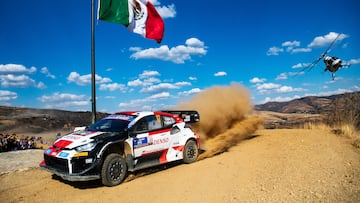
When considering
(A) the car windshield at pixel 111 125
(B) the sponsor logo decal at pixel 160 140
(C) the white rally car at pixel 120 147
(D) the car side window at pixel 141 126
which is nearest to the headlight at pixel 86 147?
(C) the white rally car at pixel 120 147

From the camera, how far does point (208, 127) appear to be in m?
12.5

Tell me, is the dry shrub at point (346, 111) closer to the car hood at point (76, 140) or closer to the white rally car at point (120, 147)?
the white rally car at point (120, 147)

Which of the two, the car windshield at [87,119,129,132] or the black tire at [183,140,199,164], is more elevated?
the car windshield at [87,119,129,132]

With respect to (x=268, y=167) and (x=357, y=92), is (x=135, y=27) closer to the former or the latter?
(x=268, y=167)

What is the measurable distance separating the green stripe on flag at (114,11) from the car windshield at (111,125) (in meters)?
4.12

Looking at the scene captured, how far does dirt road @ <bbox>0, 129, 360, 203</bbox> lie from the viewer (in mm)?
5164

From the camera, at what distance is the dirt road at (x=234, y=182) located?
5164 mm

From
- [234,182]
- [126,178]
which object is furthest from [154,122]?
[234,182]

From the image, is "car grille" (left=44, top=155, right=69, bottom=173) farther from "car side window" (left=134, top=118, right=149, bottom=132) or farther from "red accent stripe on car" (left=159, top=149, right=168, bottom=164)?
"red accent stripe on car" (left=159, top=149, right=168, bottom=164)

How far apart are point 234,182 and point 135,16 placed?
8.01 m

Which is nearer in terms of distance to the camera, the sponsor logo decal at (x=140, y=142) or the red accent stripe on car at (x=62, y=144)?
the red accent stripe on car at (x=62, y=144)

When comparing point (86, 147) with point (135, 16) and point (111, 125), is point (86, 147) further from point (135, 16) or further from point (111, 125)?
point (135, 16)

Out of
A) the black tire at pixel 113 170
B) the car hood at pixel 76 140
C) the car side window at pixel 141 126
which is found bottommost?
the black tire at pixel 113 170

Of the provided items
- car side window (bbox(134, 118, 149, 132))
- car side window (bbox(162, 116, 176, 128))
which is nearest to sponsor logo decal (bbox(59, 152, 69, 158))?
car side window (bbox(134, 118, 149, 132))
